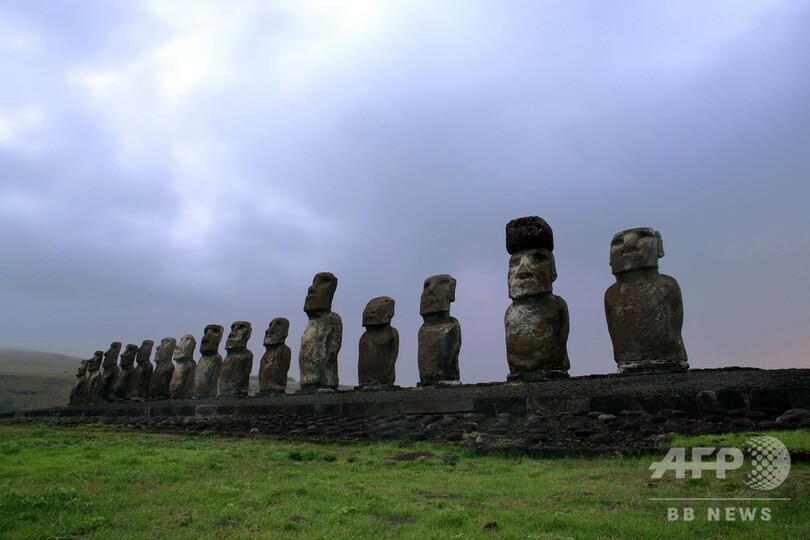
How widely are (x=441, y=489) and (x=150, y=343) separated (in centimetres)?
2388

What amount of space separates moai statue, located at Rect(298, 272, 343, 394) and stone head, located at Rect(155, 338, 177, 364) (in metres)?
10.1

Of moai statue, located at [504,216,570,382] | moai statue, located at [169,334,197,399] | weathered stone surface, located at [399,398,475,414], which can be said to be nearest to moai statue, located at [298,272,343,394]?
weathered stone surface, located at [399,398,475,414]

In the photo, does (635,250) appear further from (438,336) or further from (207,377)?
(207,377)

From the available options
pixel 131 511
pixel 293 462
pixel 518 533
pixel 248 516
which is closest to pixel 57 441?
pixel 293 462

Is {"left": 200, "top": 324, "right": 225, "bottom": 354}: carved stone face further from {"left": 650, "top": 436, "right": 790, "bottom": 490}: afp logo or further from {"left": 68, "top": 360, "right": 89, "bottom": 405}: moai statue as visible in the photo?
{"left": 650, "top": 436, "right": 790, "bottom": 490}: afp logo

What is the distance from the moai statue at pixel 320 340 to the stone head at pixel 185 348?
8.46 metres

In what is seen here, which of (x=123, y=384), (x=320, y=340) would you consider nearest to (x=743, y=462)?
(x=320, y=340)

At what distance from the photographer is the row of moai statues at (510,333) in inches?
405

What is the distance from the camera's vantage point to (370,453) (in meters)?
7.52

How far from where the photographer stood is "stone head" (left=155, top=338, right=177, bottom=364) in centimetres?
2455

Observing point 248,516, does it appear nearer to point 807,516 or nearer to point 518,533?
point 518,533

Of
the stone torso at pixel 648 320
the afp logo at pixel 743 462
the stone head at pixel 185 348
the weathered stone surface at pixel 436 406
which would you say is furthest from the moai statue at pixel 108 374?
the afp logo at pixel 743 462

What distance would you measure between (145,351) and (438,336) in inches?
674

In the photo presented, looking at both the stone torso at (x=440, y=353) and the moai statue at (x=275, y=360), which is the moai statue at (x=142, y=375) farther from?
the stone torso at (x=440, y=353)
